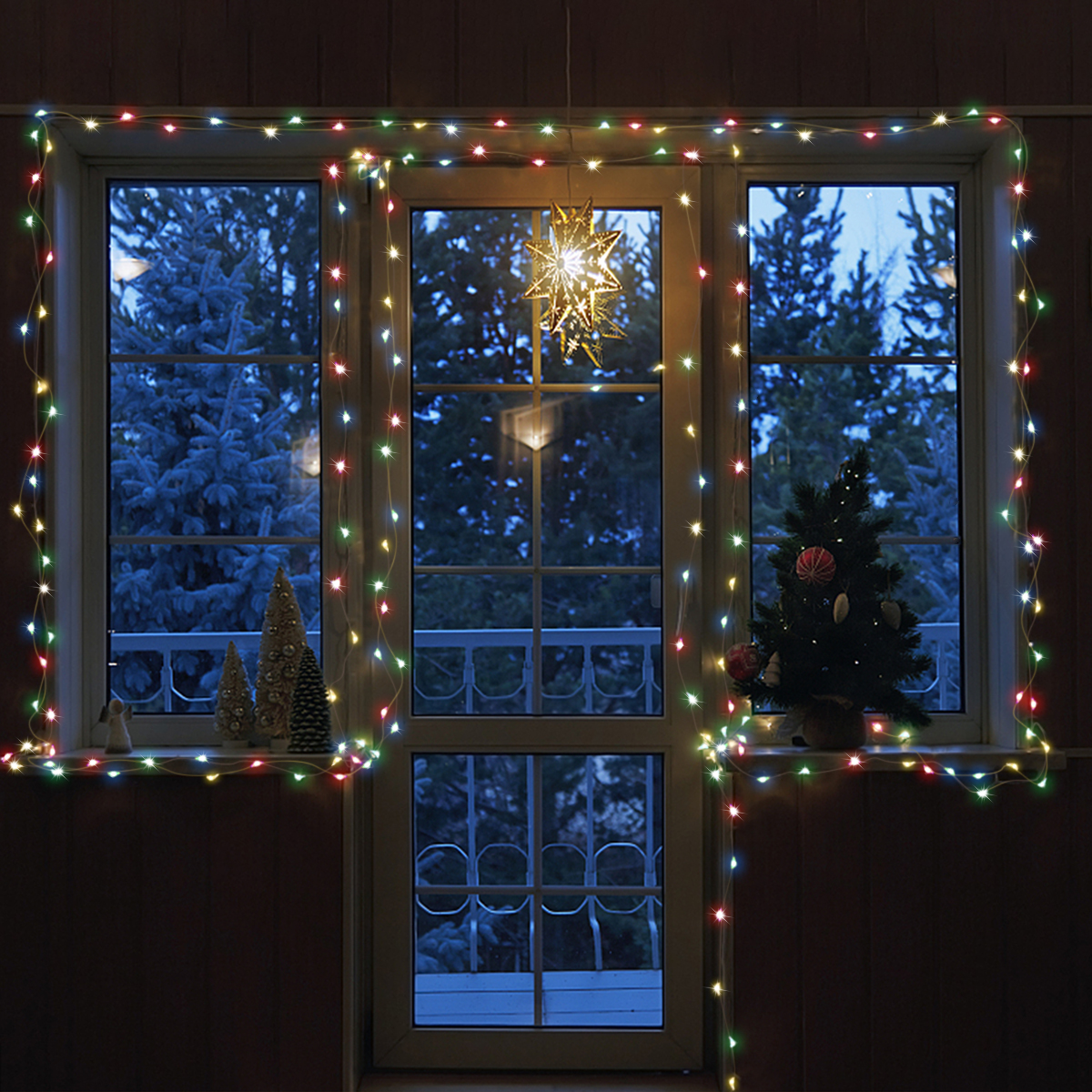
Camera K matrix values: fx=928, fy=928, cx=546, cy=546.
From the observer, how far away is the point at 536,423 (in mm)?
2471

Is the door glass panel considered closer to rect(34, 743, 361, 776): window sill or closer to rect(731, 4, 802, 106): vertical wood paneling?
rect(34, 743, 361, 776): window sill

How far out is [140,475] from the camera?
2465 mm

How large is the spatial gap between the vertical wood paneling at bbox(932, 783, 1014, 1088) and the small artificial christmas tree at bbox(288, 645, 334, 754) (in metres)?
1.51

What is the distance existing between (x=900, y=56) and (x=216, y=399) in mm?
1966

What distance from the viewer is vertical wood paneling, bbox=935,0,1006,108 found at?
2336 mm

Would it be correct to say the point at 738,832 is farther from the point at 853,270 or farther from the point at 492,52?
the point at 492,52

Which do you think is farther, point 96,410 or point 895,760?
point 96,410

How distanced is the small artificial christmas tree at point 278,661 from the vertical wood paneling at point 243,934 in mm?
147

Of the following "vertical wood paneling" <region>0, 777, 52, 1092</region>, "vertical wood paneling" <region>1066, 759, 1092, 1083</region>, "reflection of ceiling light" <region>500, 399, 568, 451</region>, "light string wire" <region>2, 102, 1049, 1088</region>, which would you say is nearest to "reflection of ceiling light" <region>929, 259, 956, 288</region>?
"light string wire" <region>2, 102, 1049, 1088</region>

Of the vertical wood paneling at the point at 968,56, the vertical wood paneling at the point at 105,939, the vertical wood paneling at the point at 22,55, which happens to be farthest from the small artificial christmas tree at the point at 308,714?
the vertical wood paneling at the point at 968,56

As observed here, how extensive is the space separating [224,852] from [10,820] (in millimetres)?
→ 540

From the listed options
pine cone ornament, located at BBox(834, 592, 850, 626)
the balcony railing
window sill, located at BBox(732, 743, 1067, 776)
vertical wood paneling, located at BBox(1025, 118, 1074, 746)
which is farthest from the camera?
the balcony railing

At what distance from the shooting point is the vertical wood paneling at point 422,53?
2.32 metres

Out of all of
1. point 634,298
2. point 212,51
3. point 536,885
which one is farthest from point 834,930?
point 212,51
